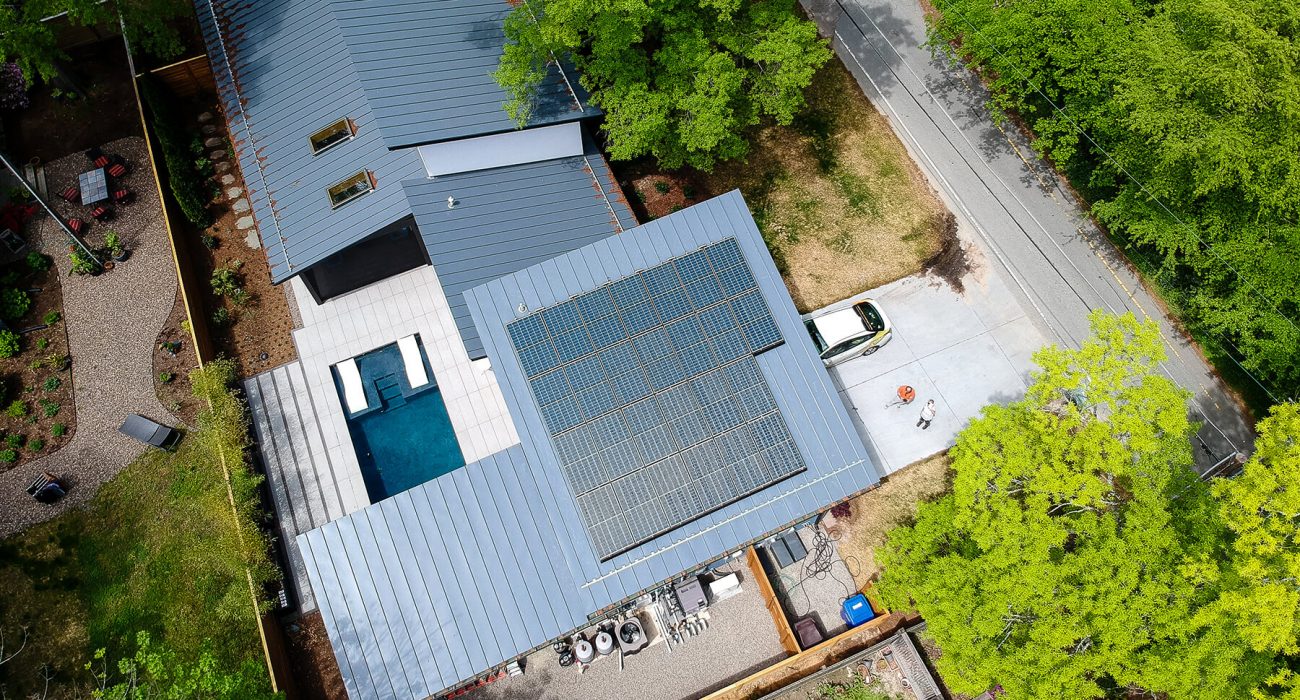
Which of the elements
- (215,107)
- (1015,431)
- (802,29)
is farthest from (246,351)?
(1015,431)

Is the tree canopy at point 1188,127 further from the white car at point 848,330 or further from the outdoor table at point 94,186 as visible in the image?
the outdoor table at point 94,186

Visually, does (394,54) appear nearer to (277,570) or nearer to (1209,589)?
(277,570)

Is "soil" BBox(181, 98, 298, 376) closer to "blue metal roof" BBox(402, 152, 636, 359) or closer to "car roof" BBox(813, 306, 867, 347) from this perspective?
"blue metal roof" BBox(402, 152, 636, 359)

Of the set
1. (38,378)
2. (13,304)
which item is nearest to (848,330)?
(38,378)

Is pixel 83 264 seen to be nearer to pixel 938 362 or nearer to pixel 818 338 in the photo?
pixel 818 338

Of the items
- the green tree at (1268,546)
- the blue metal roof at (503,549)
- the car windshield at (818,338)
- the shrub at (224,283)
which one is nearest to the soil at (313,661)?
the blue metal roof at (503,549)

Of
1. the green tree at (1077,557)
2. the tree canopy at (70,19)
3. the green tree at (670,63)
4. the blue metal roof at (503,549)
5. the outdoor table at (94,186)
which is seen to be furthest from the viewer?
the outdoor table at (94,186)
